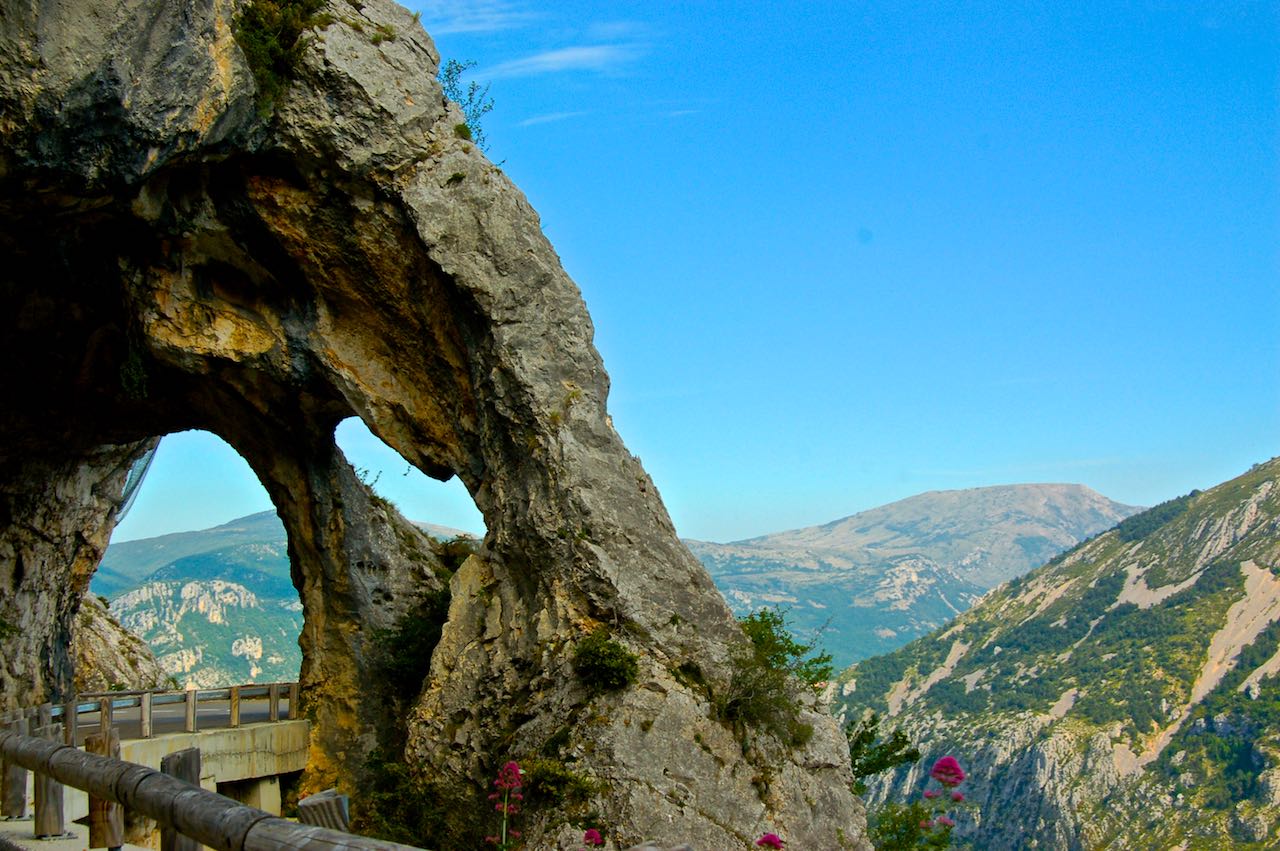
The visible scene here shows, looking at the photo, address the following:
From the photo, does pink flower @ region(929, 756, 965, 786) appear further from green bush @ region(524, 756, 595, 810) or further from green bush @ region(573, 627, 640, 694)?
green bush @ region(573, 627, 640, 694)

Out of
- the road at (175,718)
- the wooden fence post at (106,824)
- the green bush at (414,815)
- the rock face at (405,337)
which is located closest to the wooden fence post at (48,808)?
the wooden fence post at (106,824)

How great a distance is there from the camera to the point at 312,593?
3238 cm

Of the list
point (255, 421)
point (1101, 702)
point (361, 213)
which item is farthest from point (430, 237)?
point (1101, 702)

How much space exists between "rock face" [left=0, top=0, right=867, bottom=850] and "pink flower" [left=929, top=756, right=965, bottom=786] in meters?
10.5

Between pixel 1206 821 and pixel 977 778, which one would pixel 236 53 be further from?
pixel 977 778

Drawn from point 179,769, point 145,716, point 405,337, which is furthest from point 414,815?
point 179,769

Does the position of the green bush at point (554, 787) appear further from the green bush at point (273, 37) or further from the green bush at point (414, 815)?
the green bush at point (273, 37)

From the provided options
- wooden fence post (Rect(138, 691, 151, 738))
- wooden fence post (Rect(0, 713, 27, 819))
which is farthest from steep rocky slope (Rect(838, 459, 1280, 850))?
wooden fence post (Rect(0, 713, 27, 819))

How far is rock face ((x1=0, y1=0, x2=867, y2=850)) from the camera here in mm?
21328

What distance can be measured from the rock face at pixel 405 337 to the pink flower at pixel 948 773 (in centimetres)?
1052

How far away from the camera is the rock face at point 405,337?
21.3 metres

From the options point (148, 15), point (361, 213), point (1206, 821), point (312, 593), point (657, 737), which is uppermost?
point (148, 15)

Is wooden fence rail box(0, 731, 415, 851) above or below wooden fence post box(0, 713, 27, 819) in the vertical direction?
above

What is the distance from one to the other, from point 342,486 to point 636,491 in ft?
33.3
